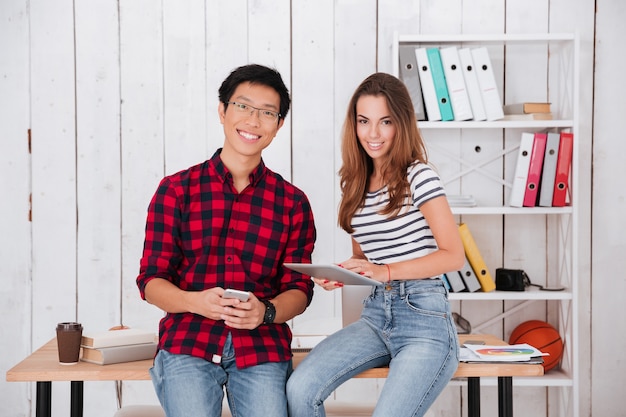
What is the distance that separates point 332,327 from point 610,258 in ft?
4.78

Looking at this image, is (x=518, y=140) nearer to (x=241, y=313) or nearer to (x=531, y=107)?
(x=531, y=107)

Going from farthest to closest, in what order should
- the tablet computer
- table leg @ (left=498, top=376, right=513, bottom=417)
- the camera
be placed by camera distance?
the camera
table leg @ (left=498, top=376, right=513, bottom=417)
the tablet computer

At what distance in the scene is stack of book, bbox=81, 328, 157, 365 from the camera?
6.22 feet

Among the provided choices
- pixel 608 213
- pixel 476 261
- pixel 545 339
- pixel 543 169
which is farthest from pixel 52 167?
pixel 608 213

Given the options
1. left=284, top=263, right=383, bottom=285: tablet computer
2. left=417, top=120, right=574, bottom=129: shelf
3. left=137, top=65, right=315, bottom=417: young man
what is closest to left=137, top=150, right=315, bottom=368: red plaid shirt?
left=137, top=65, right=315, bottom=417: young man

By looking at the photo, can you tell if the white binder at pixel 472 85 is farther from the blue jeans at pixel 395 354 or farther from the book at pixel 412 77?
the blue jeans at pixel 395 354

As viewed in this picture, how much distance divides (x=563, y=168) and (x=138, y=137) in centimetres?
182

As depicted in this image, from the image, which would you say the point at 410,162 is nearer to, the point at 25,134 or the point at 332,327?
the point at 332,327

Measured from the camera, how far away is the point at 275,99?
2115 millimetres

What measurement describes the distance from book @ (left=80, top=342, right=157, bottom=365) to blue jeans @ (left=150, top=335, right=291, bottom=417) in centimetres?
10

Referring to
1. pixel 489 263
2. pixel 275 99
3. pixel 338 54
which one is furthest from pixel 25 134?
pixel 489 263

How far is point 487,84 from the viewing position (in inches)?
120

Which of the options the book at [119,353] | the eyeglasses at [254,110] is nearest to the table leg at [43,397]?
the book at [119,353]

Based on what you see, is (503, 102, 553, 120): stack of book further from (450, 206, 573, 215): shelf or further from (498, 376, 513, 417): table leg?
(498, 376, 513, 417): table leg
